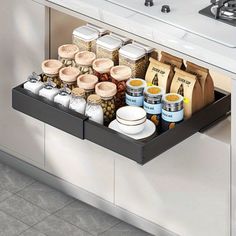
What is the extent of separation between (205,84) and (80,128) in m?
0.48

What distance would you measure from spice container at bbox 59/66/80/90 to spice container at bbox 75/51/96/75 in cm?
3

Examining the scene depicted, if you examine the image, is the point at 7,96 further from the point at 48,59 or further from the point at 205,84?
the point at 205,84

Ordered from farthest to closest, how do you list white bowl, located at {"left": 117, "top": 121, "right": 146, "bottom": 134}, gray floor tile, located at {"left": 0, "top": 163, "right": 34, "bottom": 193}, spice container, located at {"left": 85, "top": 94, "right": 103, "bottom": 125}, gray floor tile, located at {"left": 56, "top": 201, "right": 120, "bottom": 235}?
gray floor tile, located at {"left": 0, "top": 163, "right": 34, "bottom": 193}
gray floor tile, located at {"left": 56, "top": 201, "right": 120, "bottom": 235}
spice container, located at {"left": 85, "top": 94, "right": 103, "bottom": 125}
white bowl, located at {"left": 117, "top": 121, "right": 146, "bottom": 134}

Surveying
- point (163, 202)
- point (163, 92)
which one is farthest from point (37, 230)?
point (163, 92)

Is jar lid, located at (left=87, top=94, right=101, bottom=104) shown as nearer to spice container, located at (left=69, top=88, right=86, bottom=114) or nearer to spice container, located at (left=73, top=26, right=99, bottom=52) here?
spice container, located at (left=69, top=88, right=86, bottom=114)

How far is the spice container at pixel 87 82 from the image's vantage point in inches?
148

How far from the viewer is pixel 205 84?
146 inches

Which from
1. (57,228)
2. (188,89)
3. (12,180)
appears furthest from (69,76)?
(12,180)

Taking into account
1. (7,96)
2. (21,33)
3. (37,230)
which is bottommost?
(37,230)

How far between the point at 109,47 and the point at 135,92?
25 centimetres

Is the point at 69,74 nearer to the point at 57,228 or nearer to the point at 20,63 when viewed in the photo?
the point at 20,63

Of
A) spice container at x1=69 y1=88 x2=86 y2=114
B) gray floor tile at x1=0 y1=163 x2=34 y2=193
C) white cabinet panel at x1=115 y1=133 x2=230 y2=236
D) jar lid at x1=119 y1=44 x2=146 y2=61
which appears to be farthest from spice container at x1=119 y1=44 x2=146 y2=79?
gray floor tile at x1=0 y1=163 x2=34 y2=193

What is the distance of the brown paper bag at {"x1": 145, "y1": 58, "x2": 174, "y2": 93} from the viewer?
373 centimetres

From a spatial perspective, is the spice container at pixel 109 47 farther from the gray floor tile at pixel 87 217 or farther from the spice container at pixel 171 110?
Answer: the gray floor tile at pixel 87 217
